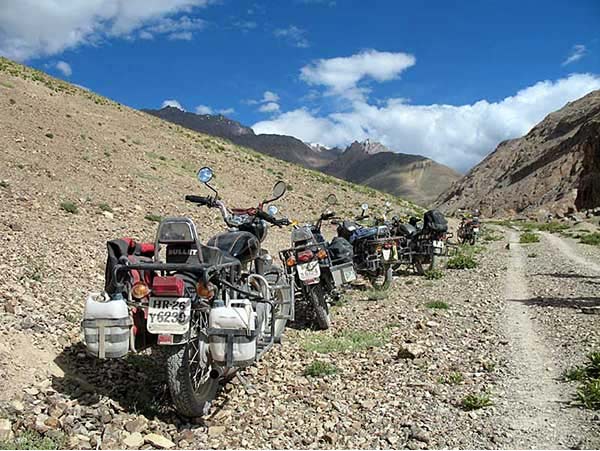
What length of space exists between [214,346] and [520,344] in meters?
4.62

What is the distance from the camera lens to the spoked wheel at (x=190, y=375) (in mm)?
4500

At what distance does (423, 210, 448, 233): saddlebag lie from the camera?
44.5 ft

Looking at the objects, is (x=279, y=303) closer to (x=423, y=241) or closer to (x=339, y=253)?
(x=339, y=253)

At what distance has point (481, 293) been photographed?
11.1 metres

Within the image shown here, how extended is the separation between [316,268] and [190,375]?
12.2 feet

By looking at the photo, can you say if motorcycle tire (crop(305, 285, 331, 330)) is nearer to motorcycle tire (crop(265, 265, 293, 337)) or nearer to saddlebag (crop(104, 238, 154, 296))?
motorcycle tire (crop(265, 265, 293, 337))

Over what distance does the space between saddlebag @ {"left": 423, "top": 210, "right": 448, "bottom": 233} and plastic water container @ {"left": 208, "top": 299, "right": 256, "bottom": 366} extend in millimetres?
9900

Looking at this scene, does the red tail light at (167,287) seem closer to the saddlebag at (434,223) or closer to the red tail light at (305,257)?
the red tail light at (305,257)

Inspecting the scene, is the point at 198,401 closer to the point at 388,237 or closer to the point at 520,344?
the point at 520,344

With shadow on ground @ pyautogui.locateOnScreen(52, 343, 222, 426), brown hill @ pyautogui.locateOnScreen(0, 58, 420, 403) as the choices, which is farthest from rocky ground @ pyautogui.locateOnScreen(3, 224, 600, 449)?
brown hill @ pyautogui.locateOnScreen(0, 58, 420, 403)

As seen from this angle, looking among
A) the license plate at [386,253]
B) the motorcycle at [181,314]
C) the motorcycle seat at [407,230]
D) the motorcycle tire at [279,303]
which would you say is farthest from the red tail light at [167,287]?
the motorcycle seat at [407,230]

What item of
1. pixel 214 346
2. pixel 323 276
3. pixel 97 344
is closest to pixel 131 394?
pixel 97 344

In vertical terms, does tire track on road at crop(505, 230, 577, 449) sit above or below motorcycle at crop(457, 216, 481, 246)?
below

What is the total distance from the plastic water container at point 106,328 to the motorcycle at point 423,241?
986cm
